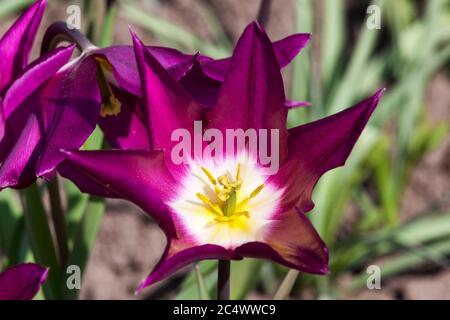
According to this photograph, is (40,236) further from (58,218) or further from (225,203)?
(225,203)

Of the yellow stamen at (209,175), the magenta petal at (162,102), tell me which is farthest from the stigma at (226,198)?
the magenta petal at (162,102)

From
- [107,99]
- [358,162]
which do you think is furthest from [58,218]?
[358,162]

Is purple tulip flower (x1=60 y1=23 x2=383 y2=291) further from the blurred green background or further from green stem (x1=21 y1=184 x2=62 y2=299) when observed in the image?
the blurred green background

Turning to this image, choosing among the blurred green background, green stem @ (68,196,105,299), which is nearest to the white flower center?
green stem @ (68,196,105,299)

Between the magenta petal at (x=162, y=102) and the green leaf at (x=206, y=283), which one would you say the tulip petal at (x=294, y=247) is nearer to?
Answer: the magenta petal at (x=162, y=102)

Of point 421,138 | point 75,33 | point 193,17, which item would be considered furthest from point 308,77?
point 75,33

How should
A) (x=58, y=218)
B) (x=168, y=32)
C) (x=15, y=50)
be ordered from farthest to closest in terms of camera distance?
(x=168, y=32)
(x=58, y=218)
(x=15, y=50)
